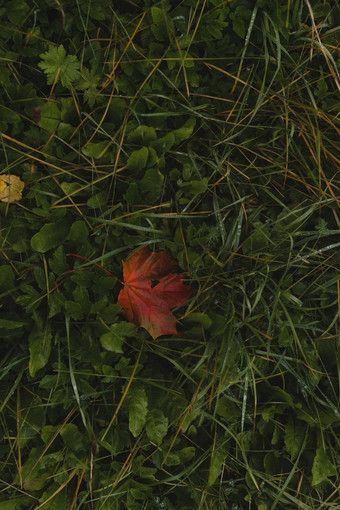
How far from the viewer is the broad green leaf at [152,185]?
2.02m

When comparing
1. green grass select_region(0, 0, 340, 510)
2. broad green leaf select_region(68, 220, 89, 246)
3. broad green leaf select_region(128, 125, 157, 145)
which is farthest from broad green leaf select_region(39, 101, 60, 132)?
broad green leaf select_region(68, 220, 89, 246)

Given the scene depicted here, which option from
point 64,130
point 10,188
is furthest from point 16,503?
point 64,130

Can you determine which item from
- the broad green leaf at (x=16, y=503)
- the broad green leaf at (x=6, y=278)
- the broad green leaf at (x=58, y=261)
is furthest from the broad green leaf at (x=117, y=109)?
the broad green leaf at (x=16, y=503)

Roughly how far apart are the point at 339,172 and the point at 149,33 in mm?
1010

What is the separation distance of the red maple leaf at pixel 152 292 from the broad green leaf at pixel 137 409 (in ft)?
0.76

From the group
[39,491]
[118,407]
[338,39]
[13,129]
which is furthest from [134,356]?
[338,39]

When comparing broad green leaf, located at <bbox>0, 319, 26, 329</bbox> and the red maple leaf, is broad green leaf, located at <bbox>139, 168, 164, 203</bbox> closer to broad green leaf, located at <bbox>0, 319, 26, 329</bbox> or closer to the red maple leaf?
the red maple leaf

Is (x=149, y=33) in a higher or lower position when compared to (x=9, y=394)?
higher

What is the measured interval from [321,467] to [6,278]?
148cm

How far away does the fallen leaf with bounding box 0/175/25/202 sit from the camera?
202 cm

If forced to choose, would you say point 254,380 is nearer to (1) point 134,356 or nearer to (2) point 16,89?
(1) point 134,356

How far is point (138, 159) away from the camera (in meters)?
2.01

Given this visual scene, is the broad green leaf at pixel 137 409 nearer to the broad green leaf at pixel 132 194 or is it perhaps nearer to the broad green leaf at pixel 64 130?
the broad green leaf at pixel 132 194

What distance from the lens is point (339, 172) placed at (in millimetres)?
2189
